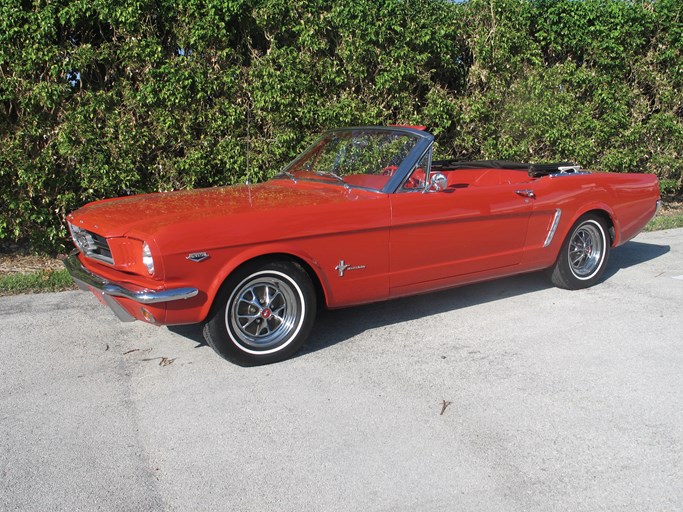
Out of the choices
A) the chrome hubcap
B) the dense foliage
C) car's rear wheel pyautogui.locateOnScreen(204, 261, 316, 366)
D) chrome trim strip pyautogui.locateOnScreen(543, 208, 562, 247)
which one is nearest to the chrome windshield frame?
car's rear wheel pyautogui.locateOnScreen(204, 261, 316, 366)

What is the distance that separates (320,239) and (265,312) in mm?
609

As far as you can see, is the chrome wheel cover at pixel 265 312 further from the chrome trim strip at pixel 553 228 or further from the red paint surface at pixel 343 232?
the chrome trim strip at pixel 553 228

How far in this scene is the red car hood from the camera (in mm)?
4086

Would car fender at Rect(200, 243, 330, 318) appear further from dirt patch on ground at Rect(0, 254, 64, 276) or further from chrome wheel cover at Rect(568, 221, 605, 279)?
dirt patch on ground at Rect(0, 254, 64, 276)

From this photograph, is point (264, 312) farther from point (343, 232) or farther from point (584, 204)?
point (584, 204)

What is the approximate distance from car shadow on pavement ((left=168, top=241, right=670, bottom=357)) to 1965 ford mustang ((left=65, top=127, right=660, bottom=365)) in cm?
34

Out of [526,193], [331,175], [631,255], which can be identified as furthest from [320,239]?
[631,255]

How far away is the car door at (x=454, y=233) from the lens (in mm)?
4738

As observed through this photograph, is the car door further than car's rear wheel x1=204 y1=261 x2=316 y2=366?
Yes

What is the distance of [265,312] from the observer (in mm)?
4320

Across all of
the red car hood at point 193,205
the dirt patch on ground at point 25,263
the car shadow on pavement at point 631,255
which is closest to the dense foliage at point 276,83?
the dirt patch on ground at point 25,263

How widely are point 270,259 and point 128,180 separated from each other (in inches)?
122

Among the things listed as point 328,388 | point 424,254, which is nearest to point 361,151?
point 424,254

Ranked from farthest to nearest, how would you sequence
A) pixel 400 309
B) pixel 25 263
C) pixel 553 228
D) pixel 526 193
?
pixel 25 263, pixel 553 228, pixel 400 309, pixel 526 193
